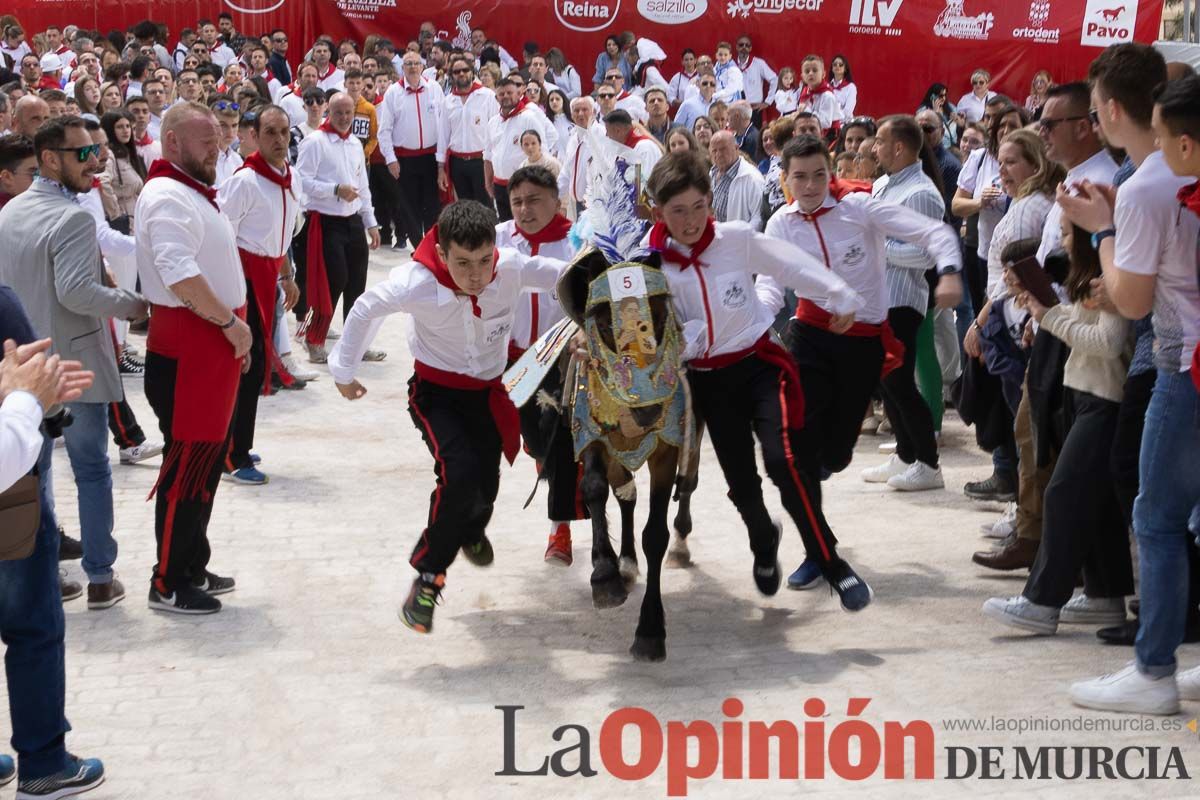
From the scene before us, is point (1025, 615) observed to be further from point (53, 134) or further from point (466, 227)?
point (53, 134)

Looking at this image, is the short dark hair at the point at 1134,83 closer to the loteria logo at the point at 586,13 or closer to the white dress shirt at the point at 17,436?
the white dress shirt at the point at 17,436

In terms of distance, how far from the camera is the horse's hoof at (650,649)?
210 inches

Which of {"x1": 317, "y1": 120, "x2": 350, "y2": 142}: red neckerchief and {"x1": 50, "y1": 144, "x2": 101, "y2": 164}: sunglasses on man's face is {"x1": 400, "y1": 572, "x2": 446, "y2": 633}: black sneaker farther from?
{"x1": 317, "y1": 120, "x2": 350, "y2": 142}: red neckerchief

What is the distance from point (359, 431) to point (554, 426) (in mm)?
3943

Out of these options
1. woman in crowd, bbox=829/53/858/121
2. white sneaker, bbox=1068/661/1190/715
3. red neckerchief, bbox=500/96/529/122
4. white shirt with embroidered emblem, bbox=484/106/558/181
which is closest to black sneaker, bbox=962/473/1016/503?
white sneaker, bbox=1068/661/1190/715

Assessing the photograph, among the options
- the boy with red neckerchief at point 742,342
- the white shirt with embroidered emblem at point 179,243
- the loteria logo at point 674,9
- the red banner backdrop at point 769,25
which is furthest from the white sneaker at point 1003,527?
the loteria logo at point 674,9

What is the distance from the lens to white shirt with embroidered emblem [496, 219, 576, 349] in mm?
6527

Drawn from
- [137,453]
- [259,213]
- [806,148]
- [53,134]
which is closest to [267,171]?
[259,213]

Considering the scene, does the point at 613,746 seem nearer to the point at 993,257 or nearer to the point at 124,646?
the point at 124,646

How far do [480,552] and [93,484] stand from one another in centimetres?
163

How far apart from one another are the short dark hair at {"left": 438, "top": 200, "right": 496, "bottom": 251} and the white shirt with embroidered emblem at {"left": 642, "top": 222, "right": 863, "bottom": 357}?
596mm

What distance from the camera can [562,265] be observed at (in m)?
5.70

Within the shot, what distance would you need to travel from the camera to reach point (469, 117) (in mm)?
15797

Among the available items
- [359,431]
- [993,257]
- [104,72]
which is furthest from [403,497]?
[104,72]
